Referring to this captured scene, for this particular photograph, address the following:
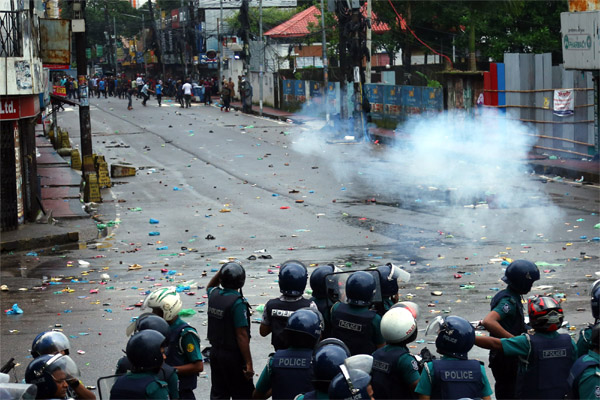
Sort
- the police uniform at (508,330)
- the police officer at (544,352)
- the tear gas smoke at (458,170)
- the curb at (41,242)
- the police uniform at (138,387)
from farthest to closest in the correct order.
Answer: the tear gas smoke at (458,170) < the curb at (41,242) < the police uniform at (508,330) < the police officer at (544,352) < the police uniform at (138,387)

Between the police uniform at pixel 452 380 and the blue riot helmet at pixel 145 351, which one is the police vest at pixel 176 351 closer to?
the blue riot helmet at pixel 145 351

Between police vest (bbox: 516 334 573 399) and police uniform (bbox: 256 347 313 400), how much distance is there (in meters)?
1.40

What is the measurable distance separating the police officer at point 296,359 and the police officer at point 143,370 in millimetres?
746

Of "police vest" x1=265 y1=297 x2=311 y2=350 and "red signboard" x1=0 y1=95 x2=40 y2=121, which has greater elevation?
"red signboard" x1=0 y1=95 x2=40 y2=121

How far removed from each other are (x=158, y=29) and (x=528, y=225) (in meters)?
78.2

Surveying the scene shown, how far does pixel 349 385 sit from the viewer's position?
4.29 meters

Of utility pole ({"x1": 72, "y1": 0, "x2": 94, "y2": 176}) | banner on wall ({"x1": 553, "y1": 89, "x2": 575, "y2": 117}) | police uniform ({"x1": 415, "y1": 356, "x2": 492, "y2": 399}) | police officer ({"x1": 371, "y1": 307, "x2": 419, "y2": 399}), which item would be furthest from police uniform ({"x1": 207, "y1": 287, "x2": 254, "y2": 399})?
banner on wall ({"x1": 553, "y1": 89, "x2": 575, "y2": 117})

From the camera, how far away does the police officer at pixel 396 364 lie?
17.5 feet

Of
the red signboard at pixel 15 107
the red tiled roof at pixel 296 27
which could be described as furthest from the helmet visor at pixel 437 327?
the red tiled roof at pixel 296 27

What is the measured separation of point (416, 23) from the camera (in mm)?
46375

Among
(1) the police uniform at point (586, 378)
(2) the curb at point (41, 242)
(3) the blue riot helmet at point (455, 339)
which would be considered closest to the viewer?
(1) the police uniform at point (586, 378)

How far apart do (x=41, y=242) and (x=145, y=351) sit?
1171 centimetres

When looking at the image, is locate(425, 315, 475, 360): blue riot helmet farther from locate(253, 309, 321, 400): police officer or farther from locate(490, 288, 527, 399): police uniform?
locate(490, 288, 527, 399): police uniform

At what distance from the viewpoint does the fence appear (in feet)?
77.1
